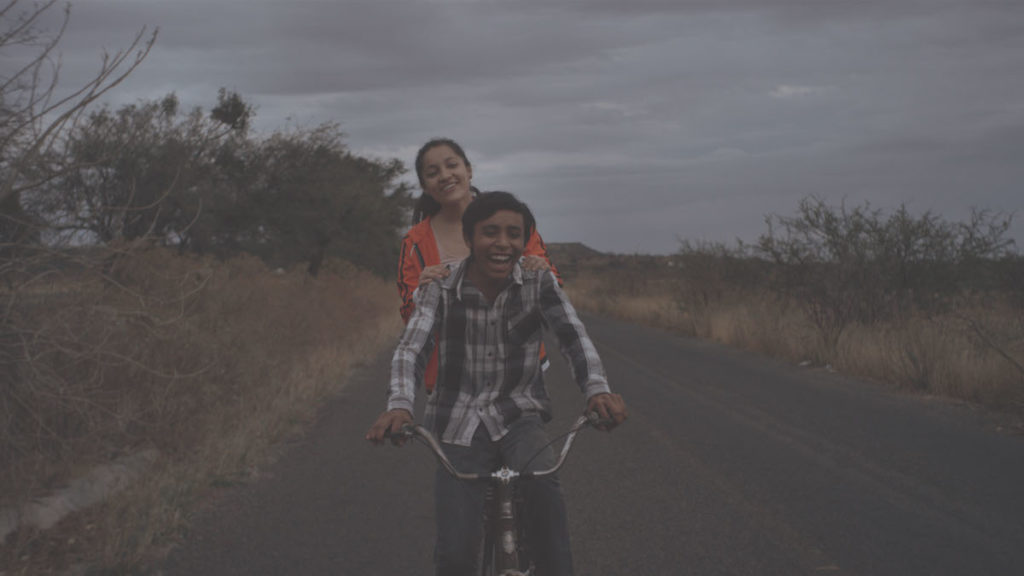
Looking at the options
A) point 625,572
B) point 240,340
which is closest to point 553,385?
point 240,340

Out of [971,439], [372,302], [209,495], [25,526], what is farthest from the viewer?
[372,302]

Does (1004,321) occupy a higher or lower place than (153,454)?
higher

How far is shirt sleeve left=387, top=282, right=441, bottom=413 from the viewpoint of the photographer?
3.31 m

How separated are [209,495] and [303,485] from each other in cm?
72

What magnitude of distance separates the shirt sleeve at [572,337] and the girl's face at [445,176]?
96cm

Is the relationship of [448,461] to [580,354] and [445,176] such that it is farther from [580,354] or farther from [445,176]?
[445,176]

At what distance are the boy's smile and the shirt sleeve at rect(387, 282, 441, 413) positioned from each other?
8.1 inches

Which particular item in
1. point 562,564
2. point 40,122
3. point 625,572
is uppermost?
point 40,122

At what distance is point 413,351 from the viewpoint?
11.3 feet

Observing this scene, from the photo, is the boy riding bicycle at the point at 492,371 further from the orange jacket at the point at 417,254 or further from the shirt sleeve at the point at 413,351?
the orange jacket at the point at 417,254

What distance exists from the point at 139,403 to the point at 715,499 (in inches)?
188

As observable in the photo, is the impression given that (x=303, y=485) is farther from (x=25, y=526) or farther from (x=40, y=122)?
(x=40, y=122)

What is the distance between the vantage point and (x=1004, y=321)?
13117mm

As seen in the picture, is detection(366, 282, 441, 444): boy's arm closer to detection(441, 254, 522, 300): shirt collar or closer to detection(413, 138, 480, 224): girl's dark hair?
detection(441, 254, 522, 300): shirt collar
